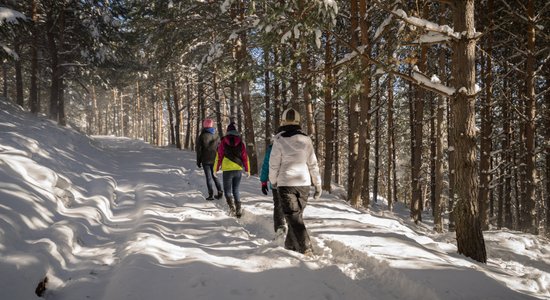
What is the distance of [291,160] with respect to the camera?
4.86 meters

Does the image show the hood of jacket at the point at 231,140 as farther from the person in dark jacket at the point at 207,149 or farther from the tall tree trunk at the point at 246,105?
the tall tree trunk at the point at 246,105

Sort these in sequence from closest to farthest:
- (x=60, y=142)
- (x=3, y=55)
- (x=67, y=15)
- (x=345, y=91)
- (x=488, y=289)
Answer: (x=488, y=289) < (x=345, y=91) < (x=3, y=55) < (x=60, y=142) < (x=67, y=15)

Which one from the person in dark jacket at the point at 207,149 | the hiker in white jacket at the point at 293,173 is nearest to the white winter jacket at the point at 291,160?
the hiker in white jacket at the point at 293,173

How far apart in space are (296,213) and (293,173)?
23.3 inches

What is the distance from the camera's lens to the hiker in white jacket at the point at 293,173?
4820 mm

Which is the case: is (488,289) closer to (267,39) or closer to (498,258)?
(498,258)

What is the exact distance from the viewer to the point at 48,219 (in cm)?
517

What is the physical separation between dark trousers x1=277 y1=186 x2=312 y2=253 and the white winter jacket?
0.34ft

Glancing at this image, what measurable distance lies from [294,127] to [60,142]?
11888 millimetres

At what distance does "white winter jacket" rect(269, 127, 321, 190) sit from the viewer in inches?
191

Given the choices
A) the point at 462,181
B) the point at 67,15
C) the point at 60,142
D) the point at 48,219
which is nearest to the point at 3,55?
the point at 60,142

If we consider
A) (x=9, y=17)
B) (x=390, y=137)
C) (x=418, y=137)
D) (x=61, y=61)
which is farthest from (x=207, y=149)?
(x=61, y=61)

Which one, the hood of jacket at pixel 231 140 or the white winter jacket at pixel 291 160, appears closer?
the white winter jacket at pixel 291 160

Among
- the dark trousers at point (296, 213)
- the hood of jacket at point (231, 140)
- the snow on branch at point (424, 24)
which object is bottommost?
the dark trousers at point (296, 213)
